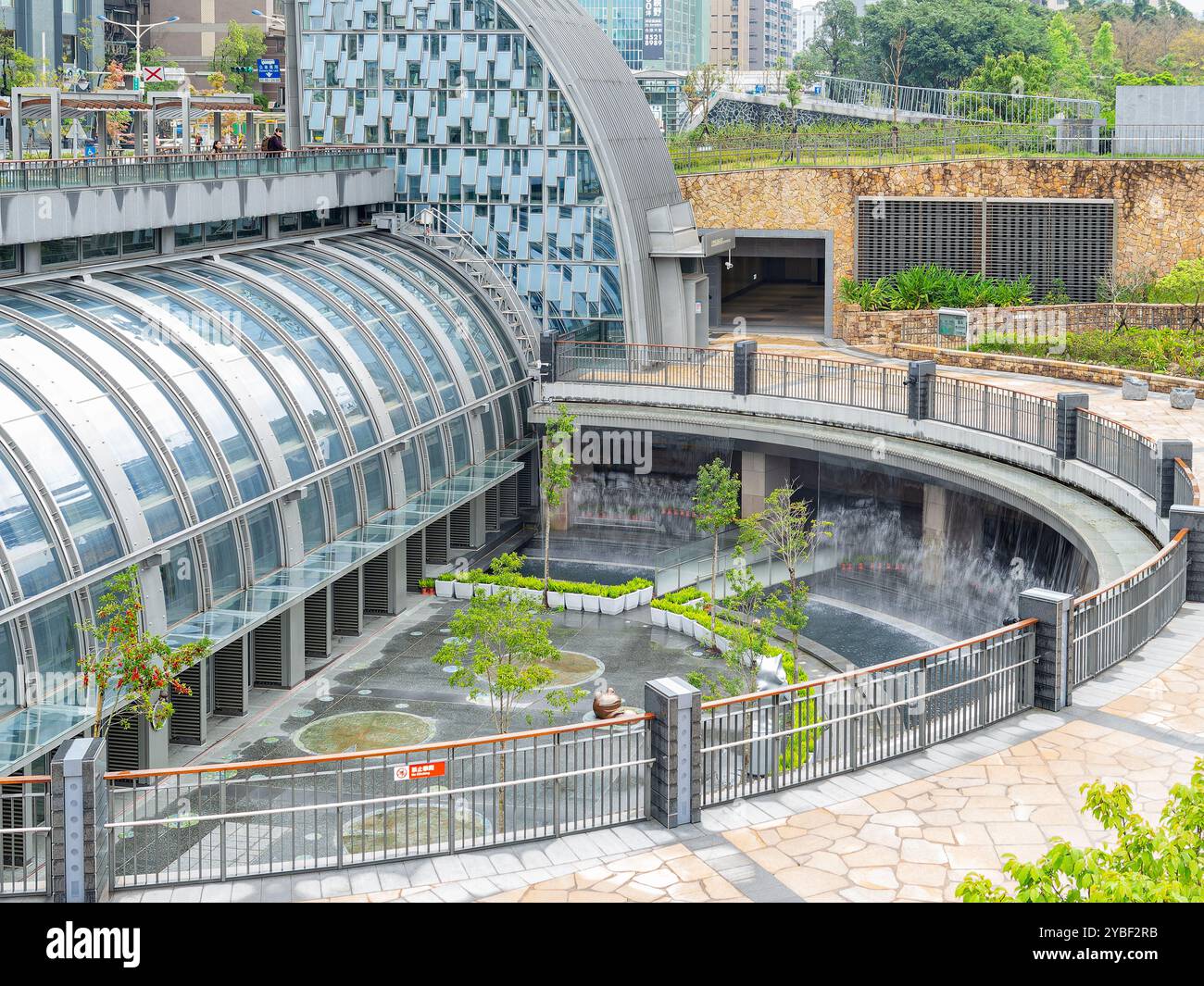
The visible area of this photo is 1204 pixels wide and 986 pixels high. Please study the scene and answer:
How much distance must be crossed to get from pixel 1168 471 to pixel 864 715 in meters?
13.0

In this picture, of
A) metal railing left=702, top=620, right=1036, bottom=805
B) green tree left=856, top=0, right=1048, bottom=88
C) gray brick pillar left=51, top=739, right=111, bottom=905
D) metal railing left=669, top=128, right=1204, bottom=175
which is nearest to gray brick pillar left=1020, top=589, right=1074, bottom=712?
metal railing left=702, top=620, right=1036, bottom=805

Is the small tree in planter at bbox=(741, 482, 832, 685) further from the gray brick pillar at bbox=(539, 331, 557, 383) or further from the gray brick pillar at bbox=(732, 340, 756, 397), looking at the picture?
the gray brick pillar at bbox=(539, 331, 557, 383)

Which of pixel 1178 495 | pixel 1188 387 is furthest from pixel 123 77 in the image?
pixel 1178 495

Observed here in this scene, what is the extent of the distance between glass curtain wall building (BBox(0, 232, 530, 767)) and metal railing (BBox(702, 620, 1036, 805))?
1188cm

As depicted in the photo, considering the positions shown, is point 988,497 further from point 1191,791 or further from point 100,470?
point 1191,791

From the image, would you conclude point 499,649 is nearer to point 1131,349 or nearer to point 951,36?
point 1131,349

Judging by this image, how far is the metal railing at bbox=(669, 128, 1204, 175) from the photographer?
6075 cm

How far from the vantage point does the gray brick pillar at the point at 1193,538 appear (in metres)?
29.3

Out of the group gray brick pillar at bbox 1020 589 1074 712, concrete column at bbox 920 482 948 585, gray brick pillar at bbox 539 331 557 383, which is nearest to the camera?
gray brick pillar at bbox 1020 589 1074 712

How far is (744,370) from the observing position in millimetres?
48094

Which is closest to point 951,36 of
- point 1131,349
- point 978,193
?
point 978,193

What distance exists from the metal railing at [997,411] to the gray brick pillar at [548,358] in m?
12.6

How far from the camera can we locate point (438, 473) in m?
45.6

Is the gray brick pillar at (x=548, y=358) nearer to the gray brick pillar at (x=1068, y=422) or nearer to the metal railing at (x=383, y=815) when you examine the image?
the gray brick pillar at (x=1068, y=422)
